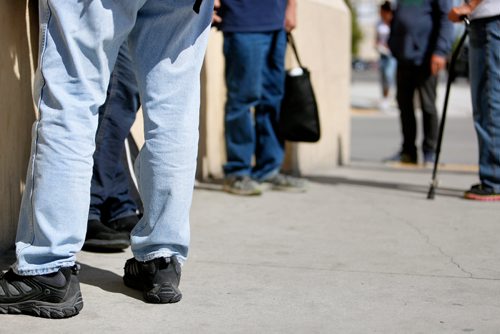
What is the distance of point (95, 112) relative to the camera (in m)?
3.29

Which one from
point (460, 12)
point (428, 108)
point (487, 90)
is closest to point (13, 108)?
point (460, 12)

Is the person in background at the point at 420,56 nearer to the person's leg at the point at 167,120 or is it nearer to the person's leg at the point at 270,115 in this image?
the person's leg at the point at 270,115

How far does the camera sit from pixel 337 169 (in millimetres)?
7461

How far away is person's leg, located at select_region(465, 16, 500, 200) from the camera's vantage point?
573 centimetres

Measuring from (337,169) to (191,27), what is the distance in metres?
4.14

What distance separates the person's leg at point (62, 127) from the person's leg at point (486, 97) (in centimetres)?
301

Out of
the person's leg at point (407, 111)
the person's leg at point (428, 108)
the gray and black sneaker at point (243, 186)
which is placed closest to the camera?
the gray and black sneaker at point (243, 186)

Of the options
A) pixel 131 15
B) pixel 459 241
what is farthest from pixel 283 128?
pixel 131 15

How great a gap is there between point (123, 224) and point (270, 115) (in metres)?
1.96

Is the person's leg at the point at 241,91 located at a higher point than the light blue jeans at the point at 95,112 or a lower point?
lower

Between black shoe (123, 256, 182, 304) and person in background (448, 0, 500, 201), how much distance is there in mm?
2858

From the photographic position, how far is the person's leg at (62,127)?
10.4 feet

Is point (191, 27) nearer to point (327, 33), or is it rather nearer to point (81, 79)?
point (81, 79)

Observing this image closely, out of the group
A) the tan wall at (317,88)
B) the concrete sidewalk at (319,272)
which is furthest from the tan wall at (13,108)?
the tan wall at (317,88)
